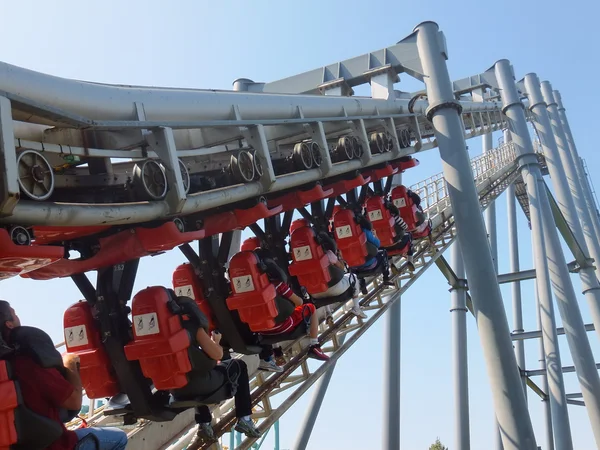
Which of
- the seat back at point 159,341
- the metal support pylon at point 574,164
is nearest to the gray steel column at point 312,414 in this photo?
the seat back at point 159,341

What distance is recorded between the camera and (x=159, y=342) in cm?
343

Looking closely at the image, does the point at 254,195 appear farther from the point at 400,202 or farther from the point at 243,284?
the point at 400,202

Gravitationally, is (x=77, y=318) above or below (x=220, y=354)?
above

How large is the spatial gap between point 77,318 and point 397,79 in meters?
5.39

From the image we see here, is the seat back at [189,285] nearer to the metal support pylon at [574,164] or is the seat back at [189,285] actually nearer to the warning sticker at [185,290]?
the warning sticker at [185,290]

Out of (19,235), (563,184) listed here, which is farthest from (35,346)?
(563,184)

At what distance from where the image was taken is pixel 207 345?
360cm

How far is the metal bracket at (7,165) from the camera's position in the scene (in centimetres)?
228

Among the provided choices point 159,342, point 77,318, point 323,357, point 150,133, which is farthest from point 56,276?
point 323,357

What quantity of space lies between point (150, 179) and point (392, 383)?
21.6 ft

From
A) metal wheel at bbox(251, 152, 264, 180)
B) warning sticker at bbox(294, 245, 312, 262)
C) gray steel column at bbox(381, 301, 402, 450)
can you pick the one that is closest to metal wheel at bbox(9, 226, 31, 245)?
metal wheel at bbox(251, 152, 264, 180)

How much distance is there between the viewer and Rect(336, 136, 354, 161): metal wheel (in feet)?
19.6

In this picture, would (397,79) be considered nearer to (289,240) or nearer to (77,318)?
(289,240)

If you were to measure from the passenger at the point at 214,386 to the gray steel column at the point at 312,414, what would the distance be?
3128mm
